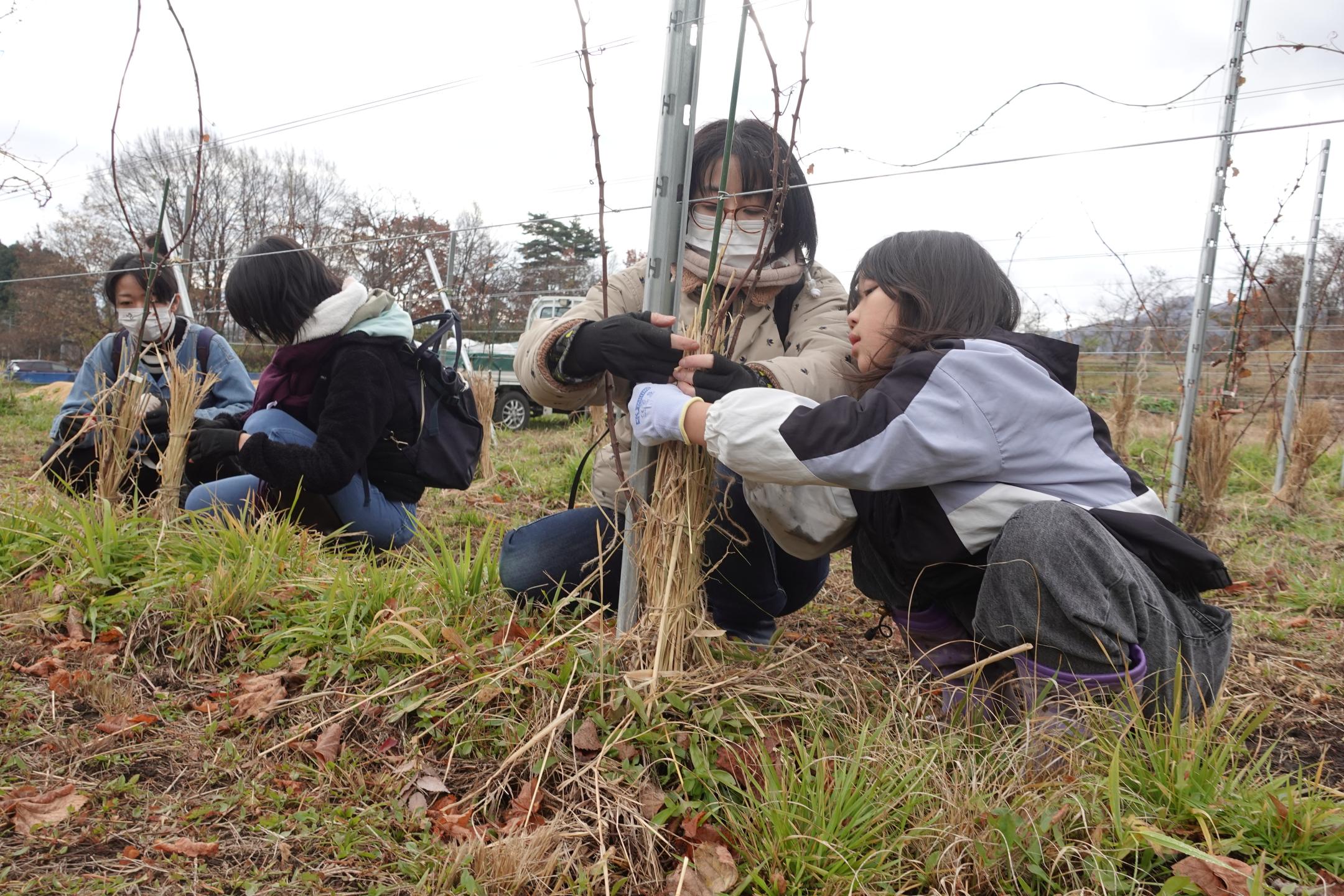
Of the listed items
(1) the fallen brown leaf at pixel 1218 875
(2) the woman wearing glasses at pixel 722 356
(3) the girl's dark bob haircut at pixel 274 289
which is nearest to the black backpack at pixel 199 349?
(3) the girl's dark bob haircut at pixel 274 289

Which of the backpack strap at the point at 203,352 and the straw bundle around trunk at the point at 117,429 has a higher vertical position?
the backpack strap at the point at 203,352

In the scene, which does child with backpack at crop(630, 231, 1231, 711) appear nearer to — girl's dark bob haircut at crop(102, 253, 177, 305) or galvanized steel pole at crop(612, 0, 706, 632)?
galvanized steel pole at crop(612, 0, 706, 632)

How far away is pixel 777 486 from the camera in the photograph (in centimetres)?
188

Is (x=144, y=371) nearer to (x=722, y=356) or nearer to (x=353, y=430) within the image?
(x=353, y=430)

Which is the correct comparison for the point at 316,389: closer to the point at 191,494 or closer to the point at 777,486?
the point at 191,494

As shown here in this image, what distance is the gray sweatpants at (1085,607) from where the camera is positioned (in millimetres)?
1561

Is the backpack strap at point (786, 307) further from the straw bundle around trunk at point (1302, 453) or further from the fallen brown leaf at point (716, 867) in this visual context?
the straw bundle around trunk at point (1302, 453)

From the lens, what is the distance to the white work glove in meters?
1.69

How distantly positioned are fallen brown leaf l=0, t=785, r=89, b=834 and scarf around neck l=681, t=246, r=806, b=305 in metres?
1.50

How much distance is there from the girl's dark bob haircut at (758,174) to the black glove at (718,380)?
410 mm

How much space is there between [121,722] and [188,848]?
1.74ft

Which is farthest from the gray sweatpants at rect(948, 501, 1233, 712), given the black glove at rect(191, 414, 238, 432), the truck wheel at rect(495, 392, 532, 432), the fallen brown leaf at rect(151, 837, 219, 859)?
the truck wheel at rect(495, 392, 532, 432)

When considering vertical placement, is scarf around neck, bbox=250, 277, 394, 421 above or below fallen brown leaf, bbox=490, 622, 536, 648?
above

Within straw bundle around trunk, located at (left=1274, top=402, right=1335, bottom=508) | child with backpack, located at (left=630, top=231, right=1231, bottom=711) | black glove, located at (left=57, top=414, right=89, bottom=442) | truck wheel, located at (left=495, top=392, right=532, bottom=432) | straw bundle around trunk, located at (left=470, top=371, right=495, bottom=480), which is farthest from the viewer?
truck wheel, located at (left=495, top=392, right=532, bottom=432)
